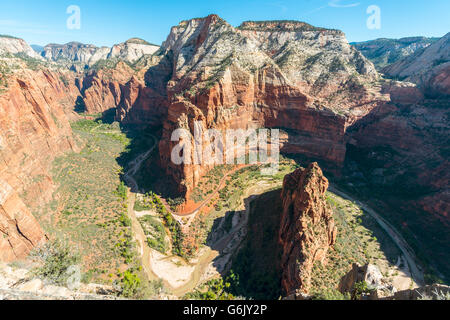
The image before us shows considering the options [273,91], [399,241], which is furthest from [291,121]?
[399,241]

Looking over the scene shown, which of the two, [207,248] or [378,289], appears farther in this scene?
[207,248]

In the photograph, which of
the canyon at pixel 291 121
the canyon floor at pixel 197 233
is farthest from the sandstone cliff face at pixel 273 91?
the canyon floor at pixel 197 233

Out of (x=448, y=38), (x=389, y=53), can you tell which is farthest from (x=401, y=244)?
(x=389, y=53)

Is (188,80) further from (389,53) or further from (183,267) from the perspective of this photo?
(389,53)

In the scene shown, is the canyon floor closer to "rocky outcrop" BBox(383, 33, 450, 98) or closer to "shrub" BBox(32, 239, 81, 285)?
"shrub" BBox(32, 239, 81, 285)

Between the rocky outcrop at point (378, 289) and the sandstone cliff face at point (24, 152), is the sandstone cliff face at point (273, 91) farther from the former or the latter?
the rocky outcrop at point (378, 289)

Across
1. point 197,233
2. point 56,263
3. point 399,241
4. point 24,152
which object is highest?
point 24,152

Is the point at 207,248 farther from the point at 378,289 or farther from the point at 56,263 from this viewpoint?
the point at 378,289
